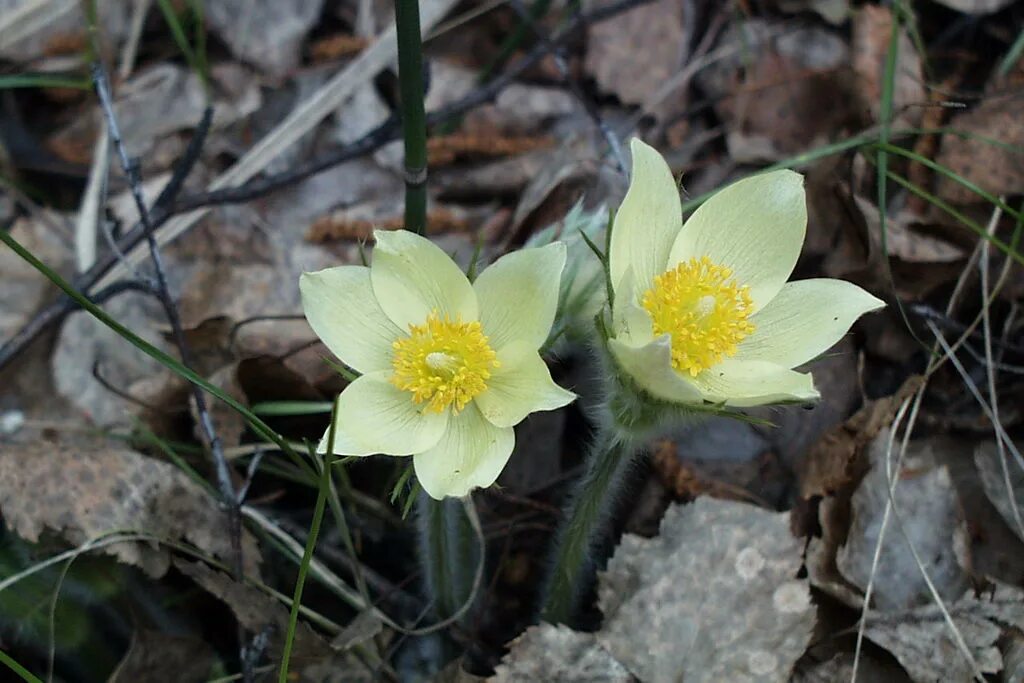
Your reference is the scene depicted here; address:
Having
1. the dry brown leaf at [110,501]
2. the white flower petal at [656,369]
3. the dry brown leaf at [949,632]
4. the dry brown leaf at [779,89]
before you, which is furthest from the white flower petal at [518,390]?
the dry brown leaf at [779,89]

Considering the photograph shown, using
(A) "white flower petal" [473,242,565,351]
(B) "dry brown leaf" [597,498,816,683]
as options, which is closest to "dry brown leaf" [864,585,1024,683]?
(B) "dry brown leaf" [597,498,816,683]

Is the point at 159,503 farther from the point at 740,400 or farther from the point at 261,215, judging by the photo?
the point at 740,400

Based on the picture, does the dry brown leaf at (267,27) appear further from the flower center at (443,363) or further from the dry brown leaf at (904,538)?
the dry brown leaf at (904,538)

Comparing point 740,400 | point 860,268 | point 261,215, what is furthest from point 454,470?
point 261,215

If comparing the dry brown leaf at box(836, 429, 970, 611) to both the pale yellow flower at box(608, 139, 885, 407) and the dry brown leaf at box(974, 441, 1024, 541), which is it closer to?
the dry brown leaf at box(974, 441, 1024, 541)

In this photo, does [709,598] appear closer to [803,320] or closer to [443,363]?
[803,320]
